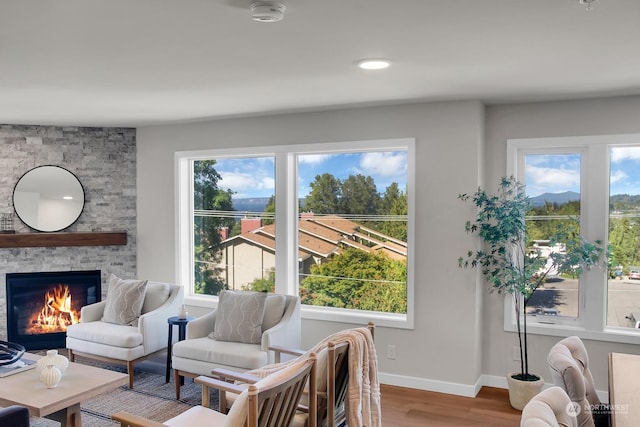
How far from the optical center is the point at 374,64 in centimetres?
320

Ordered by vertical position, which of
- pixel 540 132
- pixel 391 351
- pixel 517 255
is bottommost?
pixel 391 351

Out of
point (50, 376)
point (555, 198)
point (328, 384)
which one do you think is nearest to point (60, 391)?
point (50, 376)

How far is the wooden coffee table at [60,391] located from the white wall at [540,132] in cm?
309

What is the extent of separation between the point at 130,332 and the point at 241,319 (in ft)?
3.54

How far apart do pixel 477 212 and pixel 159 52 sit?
9.20ft

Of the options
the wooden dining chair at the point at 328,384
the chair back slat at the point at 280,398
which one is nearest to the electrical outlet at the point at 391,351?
the wooden dining chair at the point at 328,384

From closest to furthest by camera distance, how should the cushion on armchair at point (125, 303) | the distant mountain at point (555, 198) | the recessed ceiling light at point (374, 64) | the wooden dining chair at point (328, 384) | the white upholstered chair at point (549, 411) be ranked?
the white upholstered chair at point (549, 411), the wooden dining chair at point (328, 384), the recessed ceiling light at point (374, 64), the distant mountain at point (555, 198), the cushion on armchair at point (125, 303)

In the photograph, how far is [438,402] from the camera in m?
4.28

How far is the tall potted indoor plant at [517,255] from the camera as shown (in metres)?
4.11

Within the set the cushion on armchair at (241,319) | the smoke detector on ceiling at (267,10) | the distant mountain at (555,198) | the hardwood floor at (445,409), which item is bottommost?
the hardwood floor at (445,409)

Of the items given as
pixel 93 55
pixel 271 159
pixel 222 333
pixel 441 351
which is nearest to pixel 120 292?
pixel 222 333

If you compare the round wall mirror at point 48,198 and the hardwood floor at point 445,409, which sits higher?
the round wall mirror at point 48,198

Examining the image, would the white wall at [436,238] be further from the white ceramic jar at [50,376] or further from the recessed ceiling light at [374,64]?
the white ceramic jar at [50,376]

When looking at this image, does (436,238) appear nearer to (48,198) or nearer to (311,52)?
(311,52)
